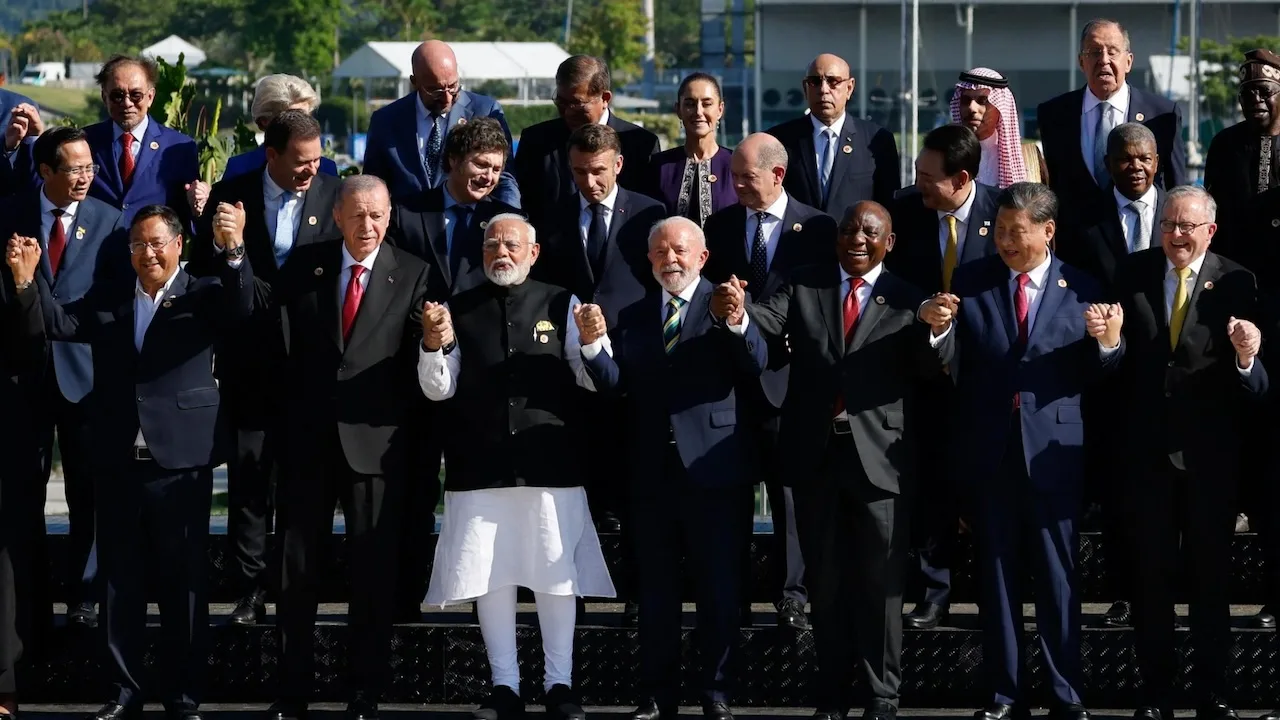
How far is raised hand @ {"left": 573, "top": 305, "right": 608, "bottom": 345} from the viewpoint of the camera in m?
6.33

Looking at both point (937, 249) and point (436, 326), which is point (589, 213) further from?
point (937, 249)

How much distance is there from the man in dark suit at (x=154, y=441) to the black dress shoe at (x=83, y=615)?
69 centimetres

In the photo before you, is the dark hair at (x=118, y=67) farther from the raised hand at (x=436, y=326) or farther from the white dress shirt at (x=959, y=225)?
the white dress shirt at (x=959, y=225)

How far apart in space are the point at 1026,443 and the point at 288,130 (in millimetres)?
3174

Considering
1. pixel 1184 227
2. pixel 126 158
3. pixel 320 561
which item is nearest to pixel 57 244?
pixel 126 158

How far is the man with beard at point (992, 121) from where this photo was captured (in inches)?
287

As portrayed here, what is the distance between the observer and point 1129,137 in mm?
6738

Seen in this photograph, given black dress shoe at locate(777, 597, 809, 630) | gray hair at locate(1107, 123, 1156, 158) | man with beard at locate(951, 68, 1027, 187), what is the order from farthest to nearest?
1. man with beard at locate(951, 68, 1027, 187)
2. black dress shoe at locate(777, 597, 809, 630)
3. gray hair at locate(1107, 123, 1156, 158)

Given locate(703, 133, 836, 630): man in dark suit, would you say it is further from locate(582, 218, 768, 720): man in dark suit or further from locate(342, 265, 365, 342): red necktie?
locate(342, 265, 365, 342): red necktie

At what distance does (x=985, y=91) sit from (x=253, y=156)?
10.3 feet

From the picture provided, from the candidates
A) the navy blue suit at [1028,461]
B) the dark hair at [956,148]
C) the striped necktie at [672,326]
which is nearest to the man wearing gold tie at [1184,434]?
the navy blue suit at [1028,461]

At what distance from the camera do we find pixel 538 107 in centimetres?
5853

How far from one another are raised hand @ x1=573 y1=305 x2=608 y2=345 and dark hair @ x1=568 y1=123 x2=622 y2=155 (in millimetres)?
857

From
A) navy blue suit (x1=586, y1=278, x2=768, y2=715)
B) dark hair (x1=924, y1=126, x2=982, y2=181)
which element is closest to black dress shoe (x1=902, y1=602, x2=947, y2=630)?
navy blue suit (x1=586, y1=278, x2=768, y2=715)
